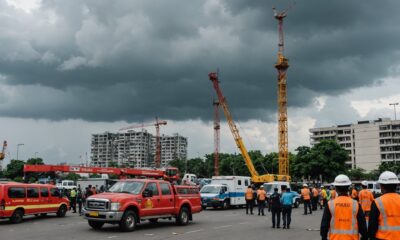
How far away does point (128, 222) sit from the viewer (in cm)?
1661

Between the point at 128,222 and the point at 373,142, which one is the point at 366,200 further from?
the point at 373,142

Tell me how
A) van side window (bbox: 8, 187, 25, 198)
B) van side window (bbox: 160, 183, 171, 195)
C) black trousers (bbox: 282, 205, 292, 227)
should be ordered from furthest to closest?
van side window (bbox: 8, 187, 25, 198), van side window (bbox: 160, 183, 171, 195), black trousers (bbox: 282, 205, 292, 227)

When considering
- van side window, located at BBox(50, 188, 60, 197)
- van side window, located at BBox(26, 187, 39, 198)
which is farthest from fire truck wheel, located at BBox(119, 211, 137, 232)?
van side window, located at BBox(50, 188, 60, 197)

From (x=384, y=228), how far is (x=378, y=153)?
144108 mm

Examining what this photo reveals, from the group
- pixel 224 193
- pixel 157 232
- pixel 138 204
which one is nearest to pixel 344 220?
pixel 157 232

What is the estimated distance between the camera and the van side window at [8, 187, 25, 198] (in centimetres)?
1983

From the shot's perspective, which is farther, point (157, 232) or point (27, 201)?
point (27, 201)

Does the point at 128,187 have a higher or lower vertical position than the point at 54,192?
higher

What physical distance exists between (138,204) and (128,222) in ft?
2.62

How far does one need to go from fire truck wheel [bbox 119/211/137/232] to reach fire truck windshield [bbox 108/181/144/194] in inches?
37.9

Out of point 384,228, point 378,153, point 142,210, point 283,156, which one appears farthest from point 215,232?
point 378,153

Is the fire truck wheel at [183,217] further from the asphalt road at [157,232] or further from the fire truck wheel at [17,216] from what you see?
the fire truck wheel at [17,216]

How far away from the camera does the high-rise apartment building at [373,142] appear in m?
137

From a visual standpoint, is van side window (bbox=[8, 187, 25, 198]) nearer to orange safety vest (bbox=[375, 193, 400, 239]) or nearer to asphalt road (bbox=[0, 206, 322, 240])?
asphalt road (bbox=[0, 206, 322, 240])
